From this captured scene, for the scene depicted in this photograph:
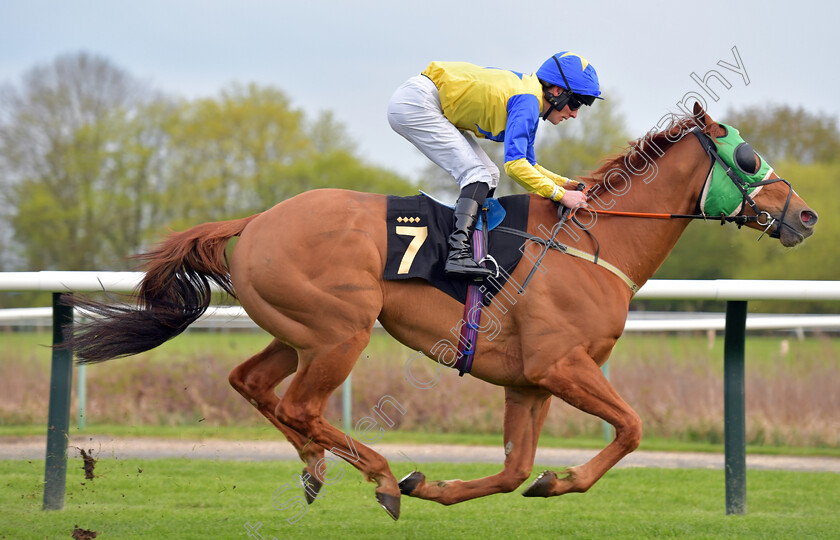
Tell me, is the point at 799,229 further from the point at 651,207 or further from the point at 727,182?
A: the point at 651,207

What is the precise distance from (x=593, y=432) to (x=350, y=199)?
4332 millimetres

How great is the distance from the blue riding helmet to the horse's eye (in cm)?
75

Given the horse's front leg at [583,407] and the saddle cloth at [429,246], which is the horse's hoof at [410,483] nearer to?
the horse's front leg at [583,407]

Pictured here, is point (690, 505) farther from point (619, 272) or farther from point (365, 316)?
point (365, 316)

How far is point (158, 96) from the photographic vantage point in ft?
81.5

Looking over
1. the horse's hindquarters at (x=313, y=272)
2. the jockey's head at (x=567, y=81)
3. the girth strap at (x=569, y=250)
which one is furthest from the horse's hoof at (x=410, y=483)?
the jockey's head at (x=567, y=81)

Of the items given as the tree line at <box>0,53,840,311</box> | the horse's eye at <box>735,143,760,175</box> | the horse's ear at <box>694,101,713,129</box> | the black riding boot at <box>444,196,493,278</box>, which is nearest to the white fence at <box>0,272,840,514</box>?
the horse's eye at <box>735,143,760,175</box>

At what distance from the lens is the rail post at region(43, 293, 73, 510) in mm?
4230

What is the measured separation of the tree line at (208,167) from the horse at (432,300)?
36.9 feet

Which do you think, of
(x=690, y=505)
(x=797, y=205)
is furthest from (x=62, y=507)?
(x=797, y=205)

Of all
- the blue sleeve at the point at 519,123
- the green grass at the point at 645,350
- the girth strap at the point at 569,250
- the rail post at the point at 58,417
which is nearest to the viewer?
the blue sleeve at the point at 519,123

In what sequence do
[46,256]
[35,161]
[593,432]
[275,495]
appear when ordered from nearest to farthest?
[275,495] < [593,432] < [46,256] < [35,161]

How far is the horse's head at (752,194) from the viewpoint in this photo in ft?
12.7

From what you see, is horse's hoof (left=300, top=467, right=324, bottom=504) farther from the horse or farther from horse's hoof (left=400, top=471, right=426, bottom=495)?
horse's hoof (left=400, top=471, right=426, bottom=495)
